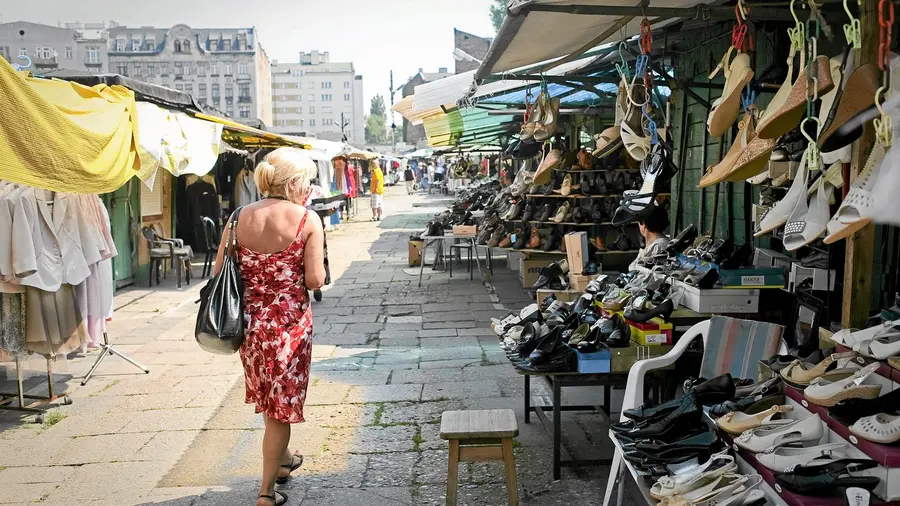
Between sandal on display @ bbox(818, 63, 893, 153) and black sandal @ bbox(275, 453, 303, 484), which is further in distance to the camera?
black sandal @ bbox(275, 453, 303, 484)

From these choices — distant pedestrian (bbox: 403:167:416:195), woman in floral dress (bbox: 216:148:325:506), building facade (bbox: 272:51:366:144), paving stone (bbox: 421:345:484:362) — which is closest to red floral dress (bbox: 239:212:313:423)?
woman in floral dress (bbox: 216:148:325:506)

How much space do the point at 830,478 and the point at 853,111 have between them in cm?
109

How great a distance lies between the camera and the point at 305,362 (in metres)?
3.80

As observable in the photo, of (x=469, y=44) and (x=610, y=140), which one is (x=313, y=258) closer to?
(x=610, y=140)

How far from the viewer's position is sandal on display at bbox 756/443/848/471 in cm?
242

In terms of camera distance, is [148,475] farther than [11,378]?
No

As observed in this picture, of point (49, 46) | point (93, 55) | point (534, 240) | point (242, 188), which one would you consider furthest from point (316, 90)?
point (534, 240)

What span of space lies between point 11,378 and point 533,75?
5.00 m

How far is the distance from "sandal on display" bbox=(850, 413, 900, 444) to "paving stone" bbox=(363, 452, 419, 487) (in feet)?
7.94

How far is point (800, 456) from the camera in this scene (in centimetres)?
248

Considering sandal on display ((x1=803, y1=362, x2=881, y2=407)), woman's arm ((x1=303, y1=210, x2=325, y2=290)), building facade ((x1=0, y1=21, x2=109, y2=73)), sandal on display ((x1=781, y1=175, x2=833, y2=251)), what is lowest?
sandal on display ((x1=803, y1=362, x2=881, y2=407))

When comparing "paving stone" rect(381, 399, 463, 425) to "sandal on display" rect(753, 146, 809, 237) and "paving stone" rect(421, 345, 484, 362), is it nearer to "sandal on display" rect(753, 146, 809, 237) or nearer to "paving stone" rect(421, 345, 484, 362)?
"paving stone" rect(421, 345, 484, 362)

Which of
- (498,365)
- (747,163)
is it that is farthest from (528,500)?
(498,365)

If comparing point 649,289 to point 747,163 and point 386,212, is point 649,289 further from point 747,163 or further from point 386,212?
point 386,212
